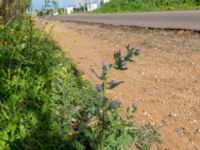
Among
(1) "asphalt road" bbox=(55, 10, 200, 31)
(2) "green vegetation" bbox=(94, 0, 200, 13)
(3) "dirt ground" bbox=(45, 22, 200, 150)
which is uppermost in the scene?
(3) "dirt ground" bbox=(45, 22, 200, 150)

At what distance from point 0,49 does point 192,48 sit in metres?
5.14

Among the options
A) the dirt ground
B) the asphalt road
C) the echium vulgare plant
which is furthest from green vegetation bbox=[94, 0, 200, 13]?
the echium vulgare plant

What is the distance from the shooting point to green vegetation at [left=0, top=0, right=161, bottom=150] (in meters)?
3.10

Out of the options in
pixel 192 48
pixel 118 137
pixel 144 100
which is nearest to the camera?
pixel 118 137

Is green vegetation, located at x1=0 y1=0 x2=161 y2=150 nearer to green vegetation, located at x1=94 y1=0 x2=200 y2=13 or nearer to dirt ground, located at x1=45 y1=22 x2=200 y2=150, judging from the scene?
dirt ground, located at x1=45 y1=22 x2=200 y2=150

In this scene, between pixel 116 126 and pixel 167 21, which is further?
pixel 167 21

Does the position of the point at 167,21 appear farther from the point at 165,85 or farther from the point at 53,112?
the point at 53,112

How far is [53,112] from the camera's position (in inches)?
161

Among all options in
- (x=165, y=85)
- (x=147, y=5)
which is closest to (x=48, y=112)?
(x=165, y=85)

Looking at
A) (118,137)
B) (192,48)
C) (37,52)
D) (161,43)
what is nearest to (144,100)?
(37,52)

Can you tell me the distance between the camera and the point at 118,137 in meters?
3.22

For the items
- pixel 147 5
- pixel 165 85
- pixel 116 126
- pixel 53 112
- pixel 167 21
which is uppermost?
pixel 116 126

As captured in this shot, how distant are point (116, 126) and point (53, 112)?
101cm

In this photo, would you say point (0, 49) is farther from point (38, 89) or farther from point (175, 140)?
point (175, 140)
